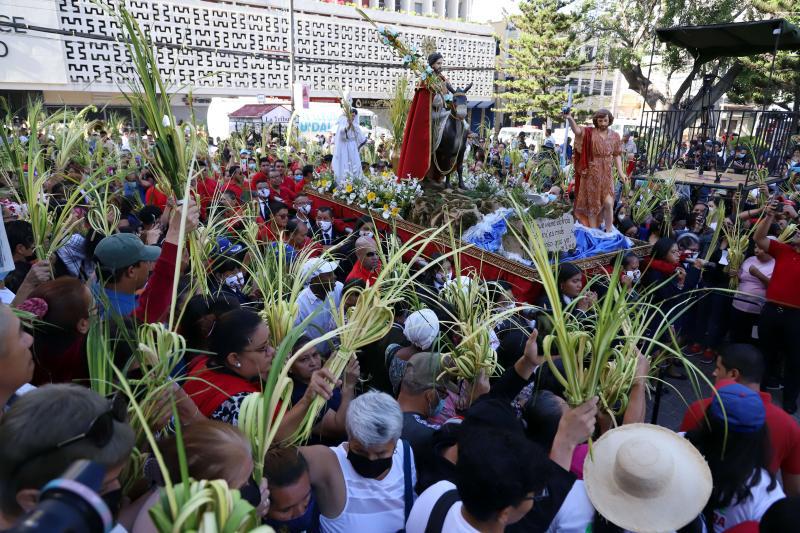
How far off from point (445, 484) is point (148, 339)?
1.17 metres

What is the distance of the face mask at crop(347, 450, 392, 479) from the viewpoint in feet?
5.85

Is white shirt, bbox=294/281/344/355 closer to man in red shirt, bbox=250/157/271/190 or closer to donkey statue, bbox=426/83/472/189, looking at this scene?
donkey statue, bbox=426/83/472/189

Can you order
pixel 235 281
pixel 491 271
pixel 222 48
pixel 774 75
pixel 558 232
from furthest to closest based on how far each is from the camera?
pixel 222 48, pixel 774 75, pixel 491 271, pixel 558 232, pixel 235 281

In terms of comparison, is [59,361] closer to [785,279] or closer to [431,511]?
[431,511]

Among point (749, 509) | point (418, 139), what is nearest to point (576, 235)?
point (418, 139)

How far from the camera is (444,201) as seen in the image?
662 cm

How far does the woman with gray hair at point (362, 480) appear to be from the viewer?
5.82 feet

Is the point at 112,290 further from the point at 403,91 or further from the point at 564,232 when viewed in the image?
the point at 403,91

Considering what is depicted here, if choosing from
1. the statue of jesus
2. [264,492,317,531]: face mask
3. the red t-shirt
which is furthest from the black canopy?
[264,492,317,531]: face mask

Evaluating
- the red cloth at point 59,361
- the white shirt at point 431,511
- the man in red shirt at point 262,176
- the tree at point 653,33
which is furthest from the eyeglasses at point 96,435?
the tree at point 653,33

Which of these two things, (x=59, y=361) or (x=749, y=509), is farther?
(x=59, y=361)

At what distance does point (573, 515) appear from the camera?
→ 5.67 feet

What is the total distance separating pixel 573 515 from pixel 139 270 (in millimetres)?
2456

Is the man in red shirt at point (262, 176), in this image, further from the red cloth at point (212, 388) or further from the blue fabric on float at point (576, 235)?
the red cloth at point (212, 388)
